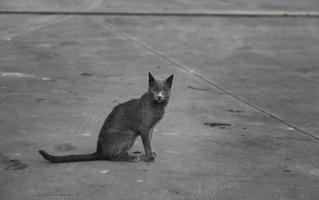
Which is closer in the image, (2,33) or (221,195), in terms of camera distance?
(221,195)

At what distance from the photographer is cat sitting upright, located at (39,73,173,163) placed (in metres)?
6.70

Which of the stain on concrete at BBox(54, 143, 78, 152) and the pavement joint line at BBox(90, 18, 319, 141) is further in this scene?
the pavement joint line at BBox(90, 18, 319, 141)

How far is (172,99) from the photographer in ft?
30.7

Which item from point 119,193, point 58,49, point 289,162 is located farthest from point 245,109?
point 58,49

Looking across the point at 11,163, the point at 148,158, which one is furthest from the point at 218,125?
the point at 11,163

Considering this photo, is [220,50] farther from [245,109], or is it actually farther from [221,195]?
[221,195]

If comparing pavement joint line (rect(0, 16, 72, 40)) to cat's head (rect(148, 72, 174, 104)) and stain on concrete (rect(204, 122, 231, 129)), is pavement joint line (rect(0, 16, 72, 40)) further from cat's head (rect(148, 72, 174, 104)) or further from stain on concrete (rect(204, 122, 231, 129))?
cat's head (rect(148, 72, 174, 104))

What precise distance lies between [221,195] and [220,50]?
6.72 m

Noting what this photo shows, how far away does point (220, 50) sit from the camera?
1250 centimetres

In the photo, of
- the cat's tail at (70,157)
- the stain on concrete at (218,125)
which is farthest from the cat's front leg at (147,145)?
the stain on concrete at (218,125)

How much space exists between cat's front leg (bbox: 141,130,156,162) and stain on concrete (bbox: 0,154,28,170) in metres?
1.13

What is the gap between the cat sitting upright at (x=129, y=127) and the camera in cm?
670

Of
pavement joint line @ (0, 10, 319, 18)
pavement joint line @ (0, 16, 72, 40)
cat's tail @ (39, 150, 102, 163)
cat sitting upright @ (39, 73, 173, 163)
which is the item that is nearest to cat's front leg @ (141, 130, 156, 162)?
cat sitting upright @ (39, 73, 173, 163)

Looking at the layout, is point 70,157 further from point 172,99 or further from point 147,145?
point 172,99
